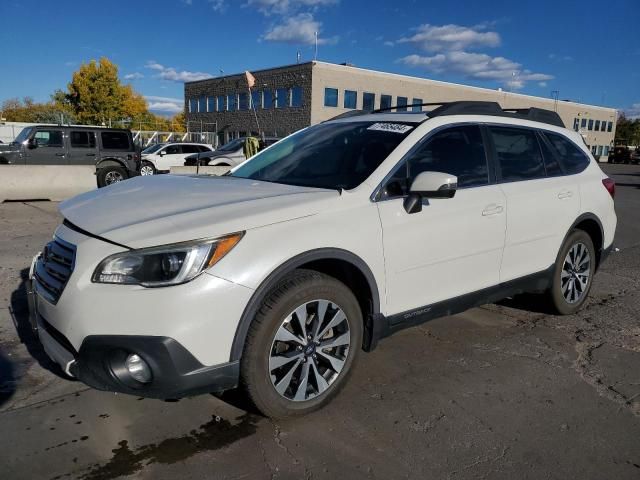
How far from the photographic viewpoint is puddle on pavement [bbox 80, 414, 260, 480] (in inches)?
97.3

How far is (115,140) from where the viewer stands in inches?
596

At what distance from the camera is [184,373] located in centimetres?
243

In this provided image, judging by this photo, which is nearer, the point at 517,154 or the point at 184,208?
the point at 184,208

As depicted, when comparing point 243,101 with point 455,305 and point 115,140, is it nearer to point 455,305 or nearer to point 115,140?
point 115,140

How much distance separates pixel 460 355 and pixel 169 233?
2.44 m

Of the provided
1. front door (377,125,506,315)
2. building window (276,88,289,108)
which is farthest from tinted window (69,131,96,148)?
building window (276,88,289,108)

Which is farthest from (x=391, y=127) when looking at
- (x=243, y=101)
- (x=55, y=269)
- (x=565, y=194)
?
(x=243, y=101)

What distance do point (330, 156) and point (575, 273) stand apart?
2.62 m

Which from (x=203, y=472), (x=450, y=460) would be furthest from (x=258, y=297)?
(x=450, y=460)

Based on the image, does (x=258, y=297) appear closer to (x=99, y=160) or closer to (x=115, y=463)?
(x=115, y=463)

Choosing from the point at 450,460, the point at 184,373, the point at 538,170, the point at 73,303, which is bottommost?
the point at 450,460

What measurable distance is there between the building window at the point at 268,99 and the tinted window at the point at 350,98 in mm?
6274

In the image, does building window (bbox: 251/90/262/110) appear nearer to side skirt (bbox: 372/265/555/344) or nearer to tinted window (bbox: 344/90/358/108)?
tinted window (bbox: 344/90/358/108)

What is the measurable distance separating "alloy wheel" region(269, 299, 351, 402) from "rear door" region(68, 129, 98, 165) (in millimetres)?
13656
